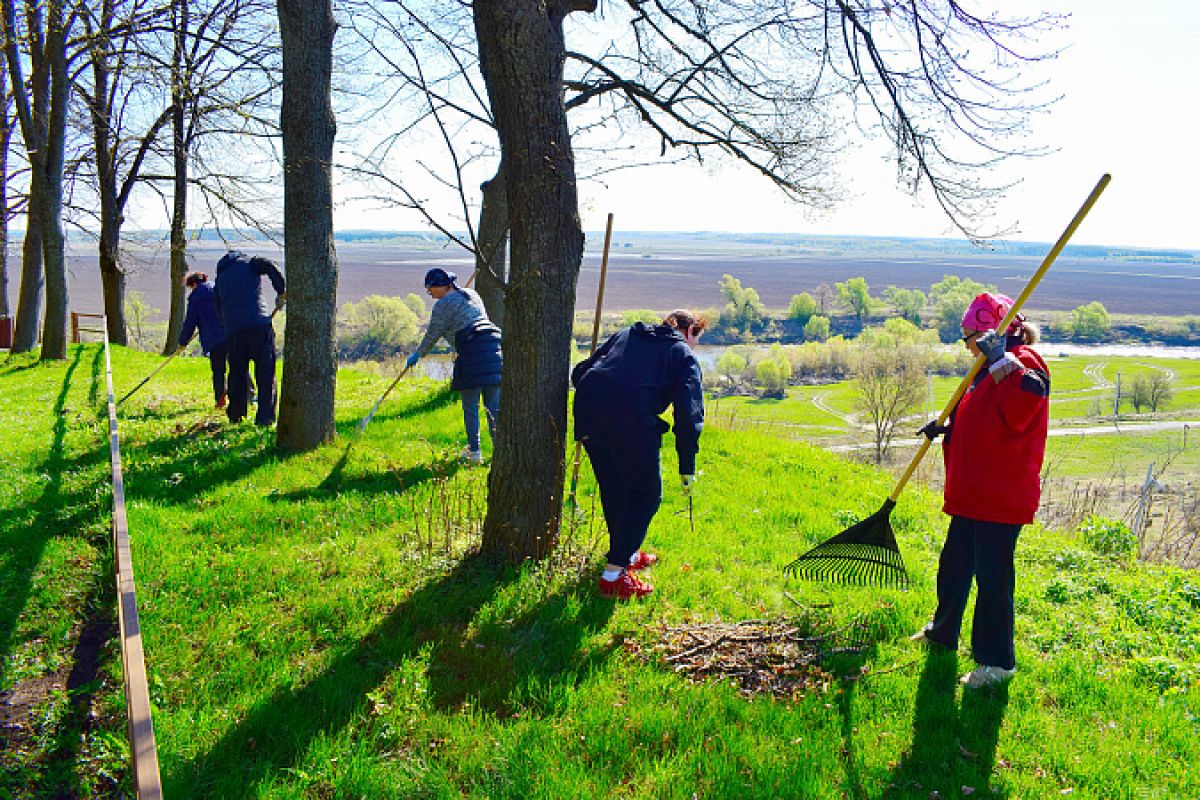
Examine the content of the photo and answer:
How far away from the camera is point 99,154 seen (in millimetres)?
17312

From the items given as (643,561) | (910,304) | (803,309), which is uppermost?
(910,304)

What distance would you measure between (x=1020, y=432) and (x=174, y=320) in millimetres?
21508

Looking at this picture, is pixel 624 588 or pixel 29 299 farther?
pixel 29 299

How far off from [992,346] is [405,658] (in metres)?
3.28

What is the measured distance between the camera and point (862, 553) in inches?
181

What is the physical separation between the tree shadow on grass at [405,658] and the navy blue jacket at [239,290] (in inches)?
204

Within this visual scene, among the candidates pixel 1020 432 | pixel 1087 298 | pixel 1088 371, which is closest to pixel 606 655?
pixel 1020 432

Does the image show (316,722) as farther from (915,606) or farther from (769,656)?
(915,606)

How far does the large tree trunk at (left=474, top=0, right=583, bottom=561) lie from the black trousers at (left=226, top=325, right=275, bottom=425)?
486 cm

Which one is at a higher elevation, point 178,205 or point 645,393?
point 178,205

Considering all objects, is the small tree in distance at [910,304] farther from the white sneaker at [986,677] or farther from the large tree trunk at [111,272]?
the white sneaker at [986,677]

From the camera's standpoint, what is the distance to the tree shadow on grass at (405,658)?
3057 millimetres

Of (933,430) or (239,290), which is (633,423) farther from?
(239,290)

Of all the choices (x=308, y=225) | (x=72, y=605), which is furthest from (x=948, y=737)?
(x=308, y=225)
